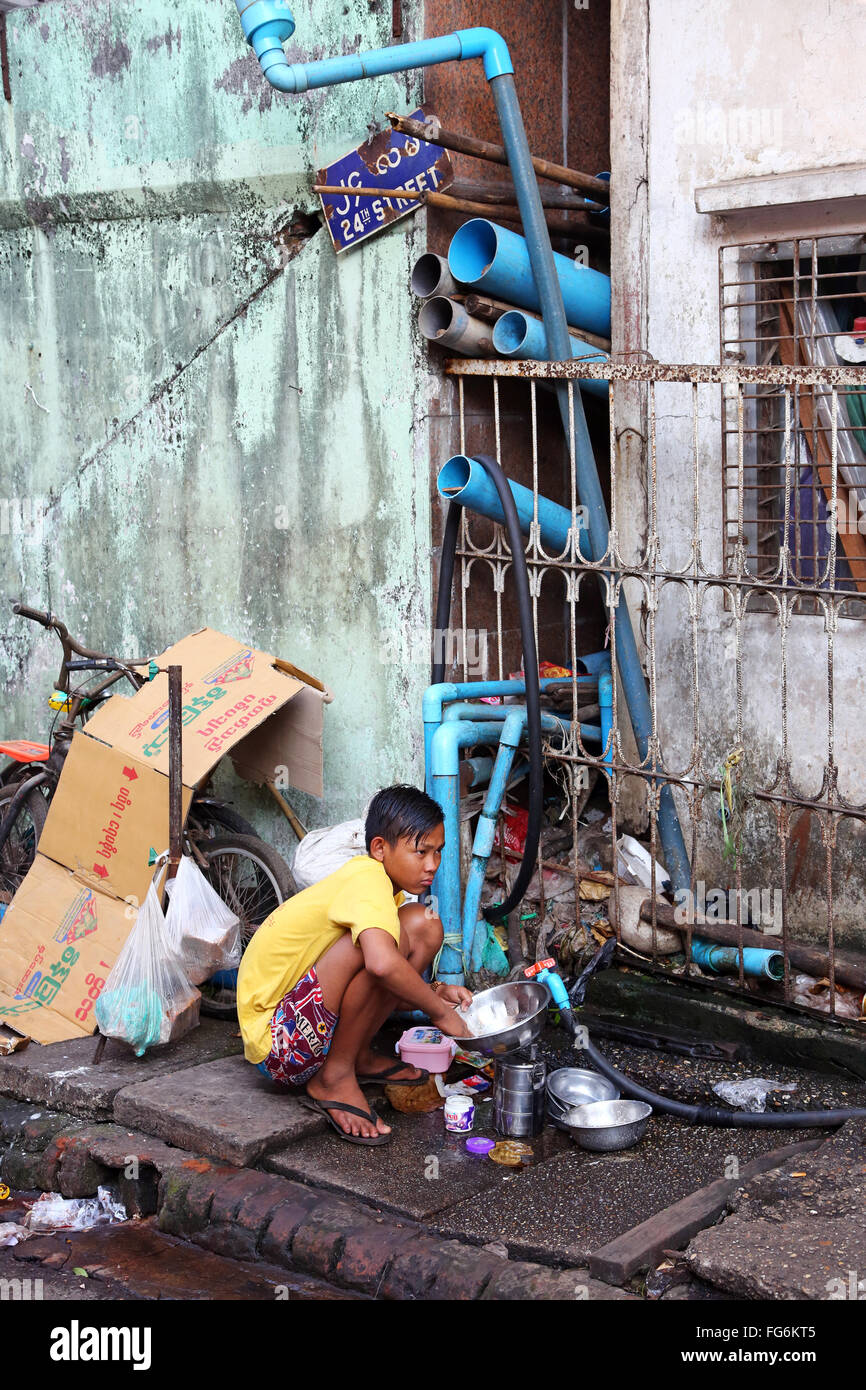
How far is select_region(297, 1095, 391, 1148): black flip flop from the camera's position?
417cm

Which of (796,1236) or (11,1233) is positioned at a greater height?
(796,1236)

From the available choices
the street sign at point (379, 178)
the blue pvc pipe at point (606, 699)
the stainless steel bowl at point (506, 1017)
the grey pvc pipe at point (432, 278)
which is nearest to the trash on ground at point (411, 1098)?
the stainless steel bowl at point (506, 1017)

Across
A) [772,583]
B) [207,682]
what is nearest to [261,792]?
[207,682]

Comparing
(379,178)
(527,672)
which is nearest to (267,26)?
(379,178)

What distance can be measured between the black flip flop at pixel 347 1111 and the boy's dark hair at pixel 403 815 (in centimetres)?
82

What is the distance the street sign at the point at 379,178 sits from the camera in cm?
521

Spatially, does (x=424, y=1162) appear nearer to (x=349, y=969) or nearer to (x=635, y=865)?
(x=349, y=969)

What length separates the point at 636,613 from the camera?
17.4ft

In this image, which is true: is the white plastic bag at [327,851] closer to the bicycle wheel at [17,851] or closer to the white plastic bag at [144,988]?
the white plastic bag at [144,988]

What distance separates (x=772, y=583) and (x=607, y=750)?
928mm

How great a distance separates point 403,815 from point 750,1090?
4.59 feet

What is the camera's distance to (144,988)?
4711mm

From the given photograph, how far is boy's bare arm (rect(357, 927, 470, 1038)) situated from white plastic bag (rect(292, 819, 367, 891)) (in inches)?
42.7

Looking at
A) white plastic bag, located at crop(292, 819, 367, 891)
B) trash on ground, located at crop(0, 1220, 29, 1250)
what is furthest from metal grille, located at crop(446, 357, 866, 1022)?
trash on ground, located at crop(0, 1220, 29, 1250)
